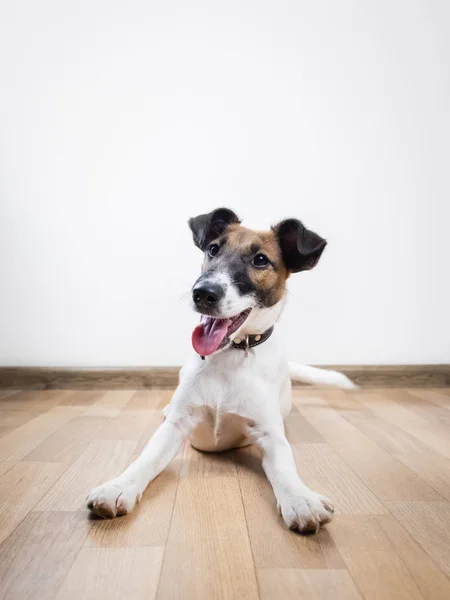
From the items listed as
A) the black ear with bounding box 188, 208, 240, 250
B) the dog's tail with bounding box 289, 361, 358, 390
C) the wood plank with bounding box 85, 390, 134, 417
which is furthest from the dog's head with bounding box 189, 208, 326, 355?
the wood plank with bounding box 85, 390, 134, 417

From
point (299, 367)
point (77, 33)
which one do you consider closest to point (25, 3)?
point (77, 33)

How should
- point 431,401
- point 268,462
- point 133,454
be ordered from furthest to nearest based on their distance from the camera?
point 431,401, point 133,454, point 268,462

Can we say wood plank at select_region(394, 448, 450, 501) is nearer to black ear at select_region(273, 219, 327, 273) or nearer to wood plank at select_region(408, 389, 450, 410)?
black ear at select_region(273, 219, 327, 273)

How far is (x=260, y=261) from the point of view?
1.80 metres

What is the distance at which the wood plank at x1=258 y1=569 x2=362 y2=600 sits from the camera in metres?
0.96

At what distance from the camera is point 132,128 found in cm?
341

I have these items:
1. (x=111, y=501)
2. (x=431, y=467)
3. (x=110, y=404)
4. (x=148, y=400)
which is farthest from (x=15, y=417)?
(x=431, y=467)

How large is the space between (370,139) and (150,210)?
1.76 meters

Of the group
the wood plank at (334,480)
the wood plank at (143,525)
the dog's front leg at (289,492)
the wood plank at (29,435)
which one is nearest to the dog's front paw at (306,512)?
the dog's front leg at (289,492)

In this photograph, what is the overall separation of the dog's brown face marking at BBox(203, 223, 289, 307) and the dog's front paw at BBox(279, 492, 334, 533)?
0.71m

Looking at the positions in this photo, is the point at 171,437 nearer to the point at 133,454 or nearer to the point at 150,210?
the point at 133,454

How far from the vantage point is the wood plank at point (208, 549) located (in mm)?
978

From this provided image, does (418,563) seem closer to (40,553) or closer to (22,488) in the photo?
(40,553)

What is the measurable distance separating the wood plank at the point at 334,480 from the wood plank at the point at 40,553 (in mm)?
784
